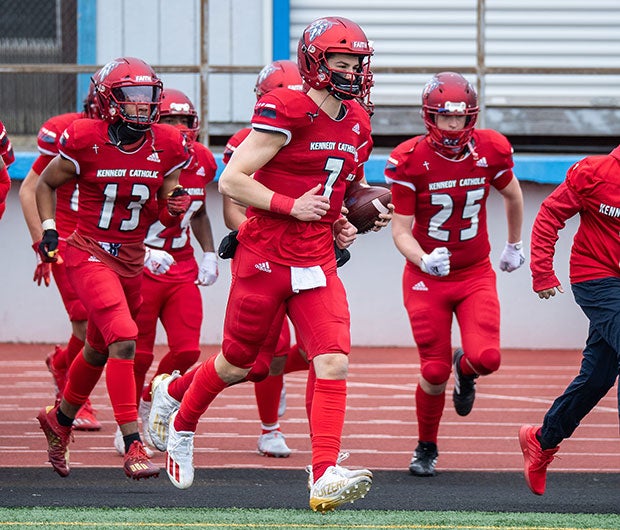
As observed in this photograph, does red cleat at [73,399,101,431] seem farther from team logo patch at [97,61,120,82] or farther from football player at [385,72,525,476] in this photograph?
team logo patch at [97,61,120,82]

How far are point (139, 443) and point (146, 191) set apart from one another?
4.16 ft

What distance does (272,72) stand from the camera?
23.7 feet

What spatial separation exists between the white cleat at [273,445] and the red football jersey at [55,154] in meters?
1.75

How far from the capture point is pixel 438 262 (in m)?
6.55

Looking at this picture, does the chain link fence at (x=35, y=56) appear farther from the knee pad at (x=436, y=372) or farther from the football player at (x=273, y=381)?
the knee pad at (x=436, y=372)

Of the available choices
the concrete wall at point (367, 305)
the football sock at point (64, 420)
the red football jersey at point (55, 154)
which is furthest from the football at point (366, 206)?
the concrete wall at point (367, 305)

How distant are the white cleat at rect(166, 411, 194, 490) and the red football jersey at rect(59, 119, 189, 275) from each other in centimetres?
121

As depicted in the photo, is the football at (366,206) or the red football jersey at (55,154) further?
the red football jersey at (55,154)

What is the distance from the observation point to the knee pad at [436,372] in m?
6.67

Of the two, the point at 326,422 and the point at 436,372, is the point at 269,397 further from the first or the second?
the point at 326,422

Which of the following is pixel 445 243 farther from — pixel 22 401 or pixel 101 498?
pixel 22 401

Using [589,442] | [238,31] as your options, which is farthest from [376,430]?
[238,31]

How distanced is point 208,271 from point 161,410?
66.1 inches

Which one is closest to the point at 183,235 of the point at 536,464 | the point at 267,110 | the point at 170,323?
the point at 170,323
